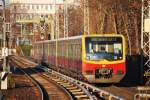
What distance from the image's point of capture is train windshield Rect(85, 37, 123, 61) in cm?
2698

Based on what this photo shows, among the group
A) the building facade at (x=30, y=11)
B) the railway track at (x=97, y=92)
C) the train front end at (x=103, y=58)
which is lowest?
the railway track at (x=97, y=92)

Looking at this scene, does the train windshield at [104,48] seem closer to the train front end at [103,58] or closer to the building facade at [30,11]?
the train front end at [103,58]

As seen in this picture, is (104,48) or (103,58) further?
(104,48)

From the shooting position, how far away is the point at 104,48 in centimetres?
2714

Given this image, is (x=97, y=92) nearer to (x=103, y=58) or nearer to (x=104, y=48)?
(x=103, y=58)

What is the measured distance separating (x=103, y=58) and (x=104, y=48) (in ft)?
1.83

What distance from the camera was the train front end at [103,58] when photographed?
26.9m

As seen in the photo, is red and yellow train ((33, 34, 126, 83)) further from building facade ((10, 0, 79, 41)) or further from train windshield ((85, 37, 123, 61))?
building facade ((10, 0, 79, 41))

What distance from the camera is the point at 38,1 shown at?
170875 mm

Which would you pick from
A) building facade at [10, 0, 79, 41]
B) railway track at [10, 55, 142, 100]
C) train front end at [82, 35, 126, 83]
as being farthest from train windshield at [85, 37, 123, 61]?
building facade at [10, 0, 79, 41]

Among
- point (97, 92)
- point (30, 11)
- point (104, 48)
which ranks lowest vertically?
point (97, 92)

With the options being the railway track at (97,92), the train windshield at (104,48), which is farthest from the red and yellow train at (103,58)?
the railway track at (97,92)

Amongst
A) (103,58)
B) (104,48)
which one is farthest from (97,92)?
(104,48)

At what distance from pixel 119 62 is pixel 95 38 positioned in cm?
174
